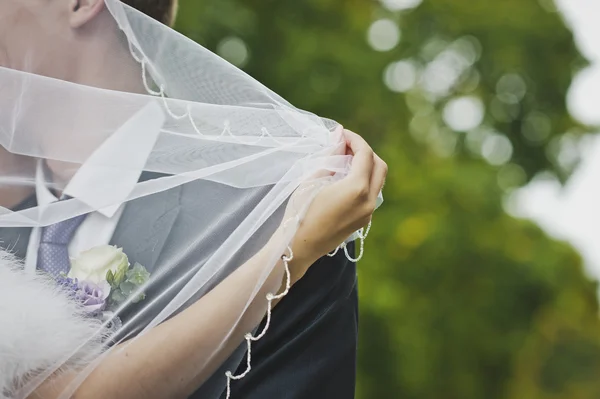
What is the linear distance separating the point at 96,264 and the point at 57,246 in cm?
10

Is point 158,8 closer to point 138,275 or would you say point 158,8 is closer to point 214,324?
point 138,275

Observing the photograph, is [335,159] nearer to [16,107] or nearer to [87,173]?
[87,173]

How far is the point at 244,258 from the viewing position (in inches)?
77.4

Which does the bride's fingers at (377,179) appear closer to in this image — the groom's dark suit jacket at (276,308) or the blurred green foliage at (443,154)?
the groom's dark suit jacket at (276,308)

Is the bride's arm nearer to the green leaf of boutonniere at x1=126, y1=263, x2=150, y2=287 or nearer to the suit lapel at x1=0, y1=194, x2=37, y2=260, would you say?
the green leaf of boutonniere at x1=126, y1=263, x2=150, y2=287

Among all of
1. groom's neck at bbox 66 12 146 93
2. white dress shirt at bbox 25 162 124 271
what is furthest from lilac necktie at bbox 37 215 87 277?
groom's neck at bbox 66 12 146 93

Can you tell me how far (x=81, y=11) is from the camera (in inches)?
81.4

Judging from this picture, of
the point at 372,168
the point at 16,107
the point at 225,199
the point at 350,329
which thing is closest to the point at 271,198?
the point at 225,199

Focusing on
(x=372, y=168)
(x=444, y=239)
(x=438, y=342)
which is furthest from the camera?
(x=438, y=342)

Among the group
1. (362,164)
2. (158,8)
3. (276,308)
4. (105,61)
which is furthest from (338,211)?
(158,8)

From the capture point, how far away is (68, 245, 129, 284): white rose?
1.90 meters

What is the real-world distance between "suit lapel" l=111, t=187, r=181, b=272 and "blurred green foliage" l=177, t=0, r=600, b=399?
529cm

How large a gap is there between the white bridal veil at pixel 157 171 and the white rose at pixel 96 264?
0.12 feet

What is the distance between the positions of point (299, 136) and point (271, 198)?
0.64 feet
